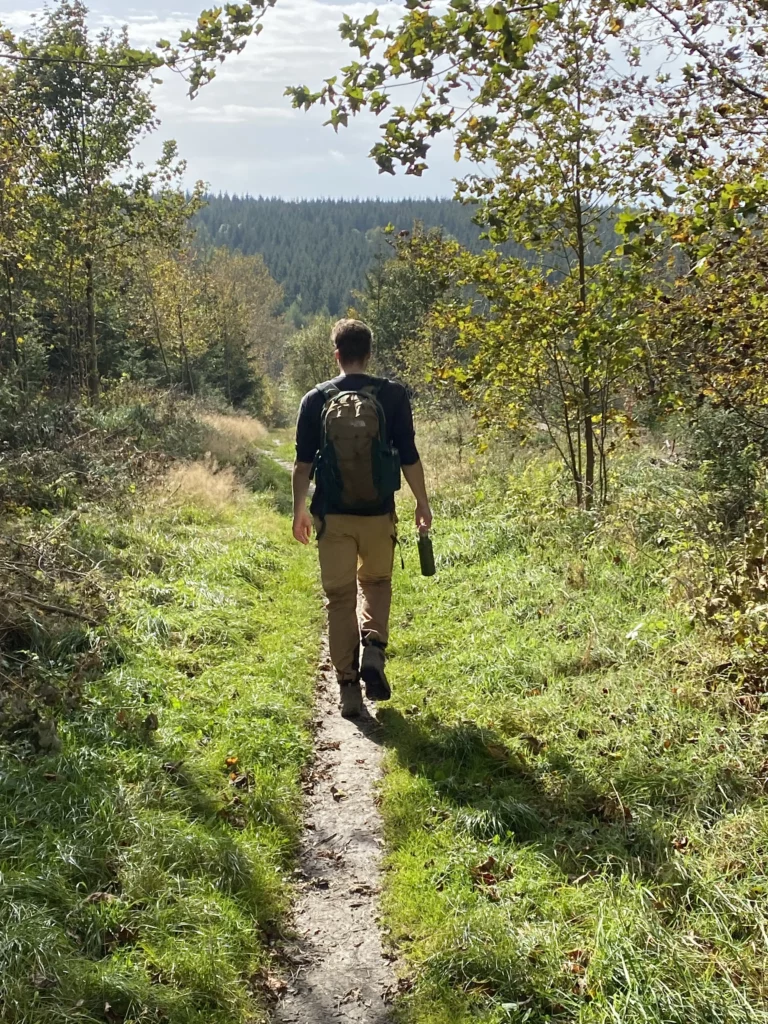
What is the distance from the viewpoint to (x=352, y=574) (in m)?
4.92

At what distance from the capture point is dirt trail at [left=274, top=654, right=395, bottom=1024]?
2828 millimetres

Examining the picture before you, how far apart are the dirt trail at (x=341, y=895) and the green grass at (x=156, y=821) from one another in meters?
0.13

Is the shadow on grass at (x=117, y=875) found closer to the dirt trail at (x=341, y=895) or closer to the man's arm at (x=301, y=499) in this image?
the dirt trail at (x=341, y=895)

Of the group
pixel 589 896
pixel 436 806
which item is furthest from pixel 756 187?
pixel 436 806

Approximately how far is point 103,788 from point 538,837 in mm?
2198

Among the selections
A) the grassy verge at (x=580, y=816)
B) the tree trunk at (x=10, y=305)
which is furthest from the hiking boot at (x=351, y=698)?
the tree trunk at (x=10, y=305)

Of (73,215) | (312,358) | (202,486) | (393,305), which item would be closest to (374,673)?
(202,486)

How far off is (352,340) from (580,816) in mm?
3132

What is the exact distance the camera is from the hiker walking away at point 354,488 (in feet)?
15.0

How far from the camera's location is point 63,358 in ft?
66.8

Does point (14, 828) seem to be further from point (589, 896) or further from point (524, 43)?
point (524, 43)

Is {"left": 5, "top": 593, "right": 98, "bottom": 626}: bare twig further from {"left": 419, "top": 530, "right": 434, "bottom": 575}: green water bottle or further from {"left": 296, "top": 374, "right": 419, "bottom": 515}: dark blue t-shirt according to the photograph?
{"left": 419, "top": 530, "right": 434, "bottom": 575}: green water bottle

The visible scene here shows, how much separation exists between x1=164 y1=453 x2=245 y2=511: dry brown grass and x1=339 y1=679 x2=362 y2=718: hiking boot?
6.09 meters

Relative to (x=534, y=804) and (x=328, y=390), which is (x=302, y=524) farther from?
(x=534, y=804)
